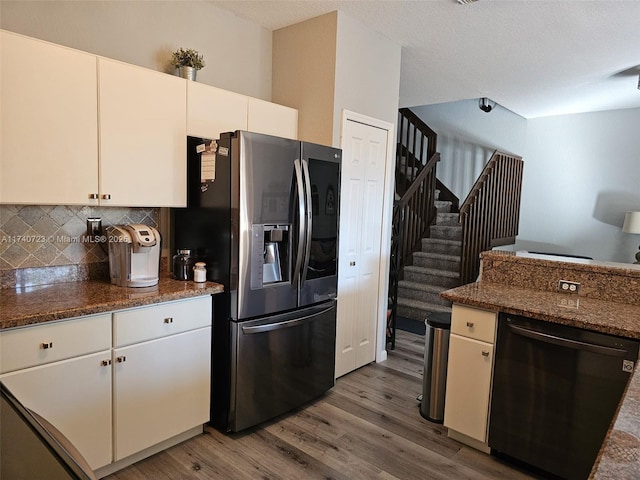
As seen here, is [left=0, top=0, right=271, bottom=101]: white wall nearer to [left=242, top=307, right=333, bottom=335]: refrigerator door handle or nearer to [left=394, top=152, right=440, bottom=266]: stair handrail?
[left=242, top=307, right=333, bottom=335]: refrigerator door handle

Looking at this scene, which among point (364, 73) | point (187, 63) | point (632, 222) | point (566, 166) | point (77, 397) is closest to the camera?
point (77, 397)

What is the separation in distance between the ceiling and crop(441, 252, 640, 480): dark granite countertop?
1.72 meters

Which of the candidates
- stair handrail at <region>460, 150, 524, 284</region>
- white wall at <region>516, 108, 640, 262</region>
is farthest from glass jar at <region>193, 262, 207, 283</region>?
white wall at <region>516, 108, 640, 262</region>

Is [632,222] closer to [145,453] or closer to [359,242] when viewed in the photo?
[359,242]

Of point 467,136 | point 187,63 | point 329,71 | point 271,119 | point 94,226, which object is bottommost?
point 94,226

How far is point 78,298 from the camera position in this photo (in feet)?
6.62

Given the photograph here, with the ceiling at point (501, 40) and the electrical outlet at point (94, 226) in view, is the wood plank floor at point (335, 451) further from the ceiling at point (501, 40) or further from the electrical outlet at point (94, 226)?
the ceiling at point (501, 40)

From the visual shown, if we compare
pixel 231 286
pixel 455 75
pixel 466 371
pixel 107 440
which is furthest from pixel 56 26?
pixel 455 75

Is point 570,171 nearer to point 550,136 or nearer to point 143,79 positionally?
point 550,136

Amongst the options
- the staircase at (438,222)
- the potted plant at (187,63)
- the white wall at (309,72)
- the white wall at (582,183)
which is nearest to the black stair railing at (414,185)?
the staircase at (438,222)

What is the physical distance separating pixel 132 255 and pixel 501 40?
3227 mm

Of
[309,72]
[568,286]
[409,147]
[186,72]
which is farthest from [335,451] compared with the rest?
[409,147]

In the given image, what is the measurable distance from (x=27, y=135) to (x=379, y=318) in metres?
2.87

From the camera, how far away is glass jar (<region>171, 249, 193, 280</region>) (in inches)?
99.0
